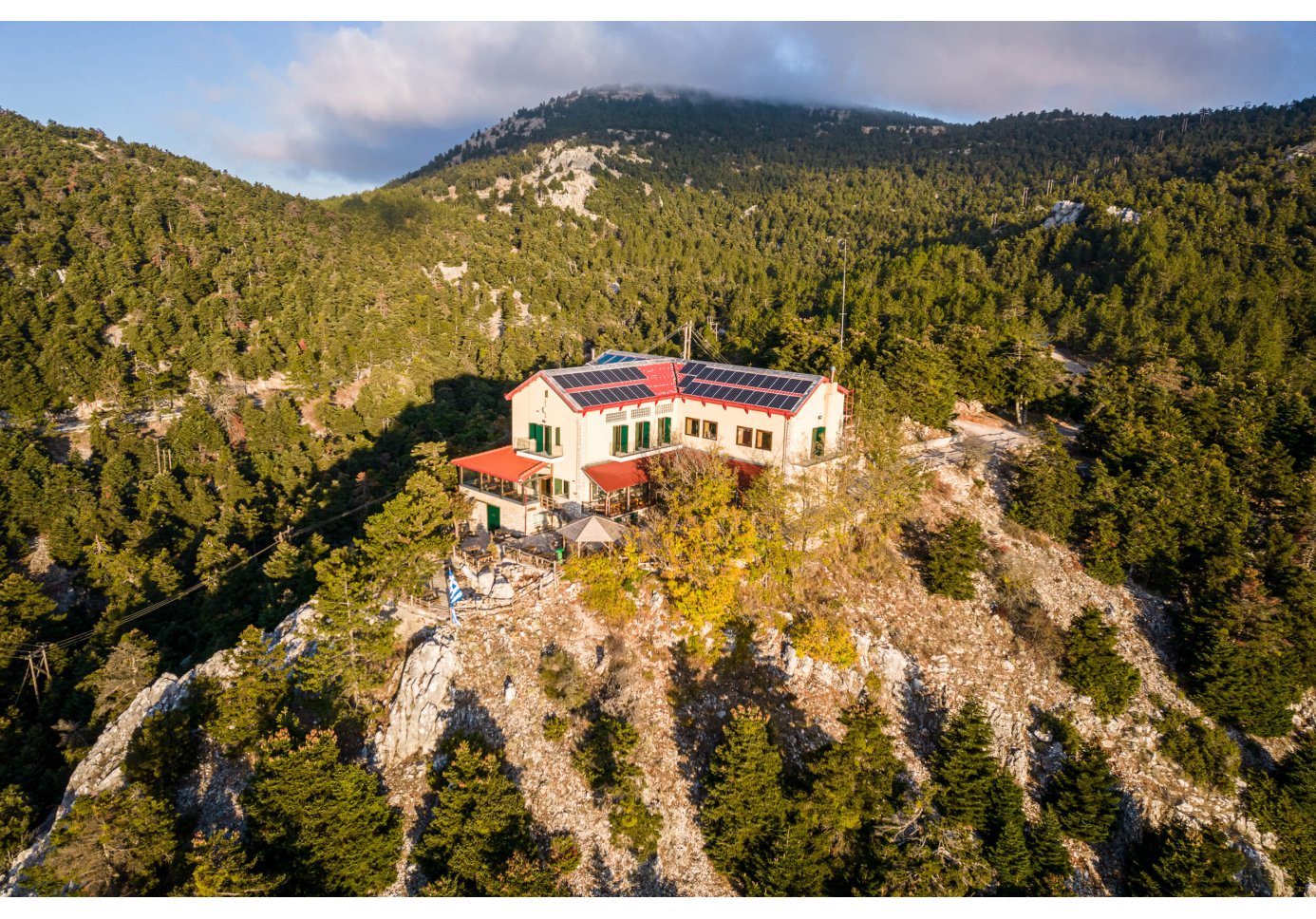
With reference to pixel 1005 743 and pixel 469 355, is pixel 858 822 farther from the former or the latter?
pixel 469 355

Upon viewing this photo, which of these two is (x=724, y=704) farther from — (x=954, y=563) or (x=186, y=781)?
(x=186, y=781)

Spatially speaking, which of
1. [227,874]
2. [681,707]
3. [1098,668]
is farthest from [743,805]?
[1098,668]

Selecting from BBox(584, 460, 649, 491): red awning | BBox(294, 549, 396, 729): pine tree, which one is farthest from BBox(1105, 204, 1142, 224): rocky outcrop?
BBox(294, 549, 396, 729): pine tree

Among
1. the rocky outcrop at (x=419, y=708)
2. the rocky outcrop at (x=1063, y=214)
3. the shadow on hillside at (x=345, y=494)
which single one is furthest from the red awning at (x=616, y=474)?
the rocky outcrop at (x=1063, y=214)

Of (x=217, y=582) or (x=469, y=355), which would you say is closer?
(x=217, y=582)

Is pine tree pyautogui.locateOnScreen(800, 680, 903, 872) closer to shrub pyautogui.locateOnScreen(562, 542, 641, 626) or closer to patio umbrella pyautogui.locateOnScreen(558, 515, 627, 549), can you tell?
shrub pyautogui.locateOnScreen(562, 542, 641, 626)

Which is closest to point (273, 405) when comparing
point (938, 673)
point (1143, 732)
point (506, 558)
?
point (506, 558)
